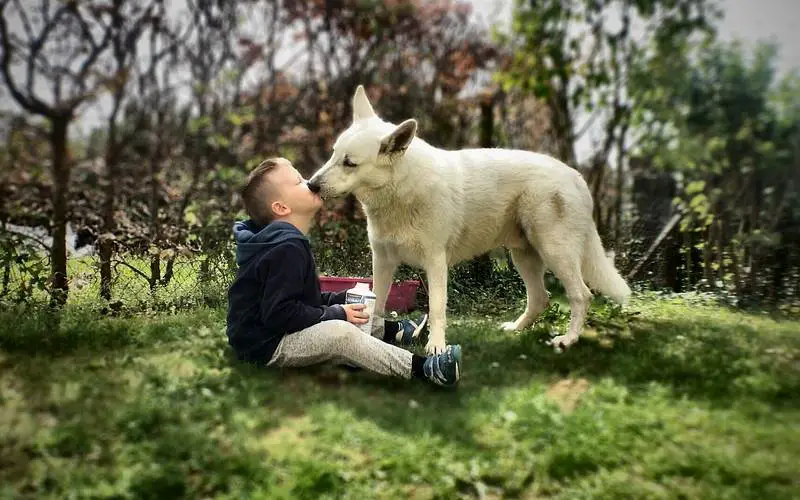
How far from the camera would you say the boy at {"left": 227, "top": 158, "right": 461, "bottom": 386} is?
2.69 metres

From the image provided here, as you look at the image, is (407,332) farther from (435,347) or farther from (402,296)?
(402,296)

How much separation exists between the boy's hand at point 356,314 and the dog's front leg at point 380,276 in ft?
1.27

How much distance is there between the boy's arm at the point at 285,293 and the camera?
2678 millimetres

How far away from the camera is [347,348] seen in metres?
2.70

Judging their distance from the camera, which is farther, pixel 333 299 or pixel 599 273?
pixel 599 273

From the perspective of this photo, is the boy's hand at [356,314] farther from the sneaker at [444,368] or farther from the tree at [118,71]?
the tree at [118,71]

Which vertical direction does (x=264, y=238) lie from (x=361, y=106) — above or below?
below

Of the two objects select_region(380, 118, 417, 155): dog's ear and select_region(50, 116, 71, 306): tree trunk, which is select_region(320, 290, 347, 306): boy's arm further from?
select_region(50, 116, 71, 306): tree trunk

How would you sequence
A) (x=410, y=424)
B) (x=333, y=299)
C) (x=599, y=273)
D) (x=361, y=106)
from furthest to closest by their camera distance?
(x=599, y=273), (x=333, y=299), (x=361, y=106), (x=410, y=424)

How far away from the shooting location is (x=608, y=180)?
18.2 feet

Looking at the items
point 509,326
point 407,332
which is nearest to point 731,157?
point 509,326

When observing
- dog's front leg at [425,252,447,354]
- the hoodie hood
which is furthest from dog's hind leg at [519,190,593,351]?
the hoodie hood

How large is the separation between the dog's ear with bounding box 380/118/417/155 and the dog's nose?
34 centimetres

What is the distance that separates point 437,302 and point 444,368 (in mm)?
484
